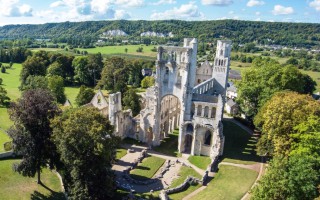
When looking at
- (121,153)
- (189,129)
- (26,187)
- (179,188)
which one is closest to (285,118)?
(189,129)

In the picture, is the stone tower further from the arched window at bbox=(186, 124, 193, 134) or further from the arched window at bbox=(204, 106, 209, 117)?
the arched window at bbox=(186, 124, 193, 134)

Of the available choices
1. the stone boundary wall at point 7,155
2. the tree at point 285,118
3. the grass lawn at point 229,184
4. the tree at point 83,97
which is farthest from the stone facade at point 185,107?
the stone boundary wall at point 7,155

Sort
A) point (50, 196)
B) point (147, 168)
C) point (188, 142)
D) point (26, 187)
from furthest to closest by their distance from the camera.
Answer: point (188, 142)
point (147, 168)
point (26, 187)
point (50, 196)

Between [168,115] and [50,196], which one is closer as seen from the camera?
[50,196]

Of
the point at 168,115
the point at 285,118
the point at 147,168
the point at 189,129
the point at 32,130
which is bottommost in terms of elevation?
the point at 147,168

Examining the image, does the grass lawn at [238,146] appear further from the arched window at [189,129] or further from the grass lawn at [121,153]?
the grass lawn at [121,153]

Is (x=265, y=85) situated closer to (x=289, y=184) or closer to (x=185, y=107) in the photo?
(x=185, y=107)

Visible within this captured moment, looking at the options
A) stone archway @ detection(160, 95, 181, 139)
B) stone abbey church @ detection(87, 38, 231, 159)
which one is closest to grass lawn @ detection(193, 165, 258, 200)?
stone abbey church @ detection(87, 38, 231, 159)
